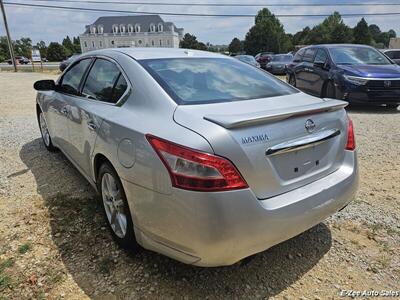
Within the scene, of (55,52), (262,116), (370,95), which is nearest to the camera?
(262,116)

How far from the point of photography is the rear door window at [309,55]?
32.4 feet

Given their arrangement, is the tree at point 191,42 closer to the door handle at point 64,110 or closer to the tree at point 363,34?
the tree at point 363,34

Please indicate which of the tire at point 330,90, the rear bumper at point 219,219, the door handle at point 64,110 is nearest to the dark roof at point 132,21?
the tire at point 330,90

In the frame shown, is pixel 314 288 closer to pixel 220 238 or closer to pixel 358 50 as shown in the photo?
pixel 220 238

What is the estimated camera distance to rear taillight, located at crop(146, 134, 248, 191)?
1.90 meters

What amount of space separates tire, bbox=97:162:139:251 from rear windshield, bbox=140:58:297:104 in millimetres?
790

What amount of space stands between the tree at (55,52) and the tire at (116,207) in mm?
83345

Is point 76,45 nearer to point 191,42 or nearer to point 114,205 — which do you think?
point 191,42

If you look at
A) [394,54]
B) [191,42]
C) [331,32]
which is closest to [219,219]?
[394,54]

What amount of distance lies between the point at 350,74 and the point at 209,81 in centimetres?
650

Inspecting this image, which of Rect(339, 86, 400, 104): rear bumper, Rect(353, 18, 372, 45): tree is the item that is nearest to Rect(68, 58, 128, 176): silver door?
Rect(339, 86, 400, 104): rear bumper

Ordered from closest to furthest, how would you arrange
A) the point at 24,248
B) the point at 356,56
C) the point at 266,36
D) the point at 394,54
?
the point at 24,248
the point at 356,56
the point at 394,54
the point at 266,36

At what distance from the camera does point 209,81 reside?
2.73 metres

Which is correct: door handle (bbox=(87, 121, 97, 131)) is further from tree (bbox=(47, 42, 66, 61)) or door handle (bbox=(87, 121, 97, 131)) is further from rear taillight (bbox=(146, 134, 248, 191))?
tree (bbox=(47, 42, 66, 61))
